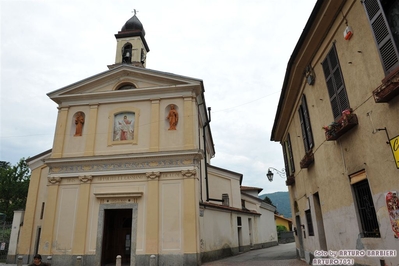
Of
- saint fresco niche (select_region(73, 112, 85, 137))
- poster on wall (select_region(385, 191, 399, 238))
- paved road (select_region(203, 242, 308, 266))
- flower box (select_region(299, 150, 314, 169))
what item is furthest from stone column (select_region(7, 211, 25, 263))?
poster on wall (select_region(385, 191, 399, 238))

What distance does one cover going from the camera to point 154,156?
14414mm

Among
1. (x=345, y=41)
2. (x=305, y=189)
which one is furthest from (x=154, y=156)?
(x=345, y=41)

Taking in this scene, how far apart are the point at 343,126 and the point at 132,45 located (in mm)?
23257

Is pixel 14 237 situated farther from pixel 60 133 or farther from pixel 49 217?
pixel 60 133

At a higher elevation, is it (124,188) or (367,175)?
(124,188)

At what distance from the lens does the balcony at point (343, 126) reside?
600 cm

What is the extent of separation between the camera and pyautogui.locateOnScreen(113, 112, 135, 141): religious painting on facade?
616 inches

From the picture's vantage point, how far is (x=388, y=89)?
4.53 m

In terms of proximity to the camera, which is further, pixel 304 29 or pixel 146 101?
pixel 146 101

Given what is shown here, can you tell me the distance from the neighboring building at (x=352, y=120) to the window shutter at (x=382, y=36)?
2 cm

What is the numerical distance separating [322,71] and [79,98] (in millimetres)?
13873

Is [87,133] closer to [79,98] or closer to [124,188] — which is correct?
[79,98]

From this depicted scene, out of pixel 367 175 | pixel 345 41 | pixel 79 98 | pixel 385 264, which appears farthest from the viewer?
pixel 79 98

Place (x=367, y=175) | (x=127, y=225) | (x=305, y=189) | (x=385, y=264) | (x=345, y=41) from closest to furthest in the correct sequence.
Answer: (x=385, y=264)
(x=367, y=175)
(x=345, y=41)
(x=305, y=189)
(x=127, y=225)
